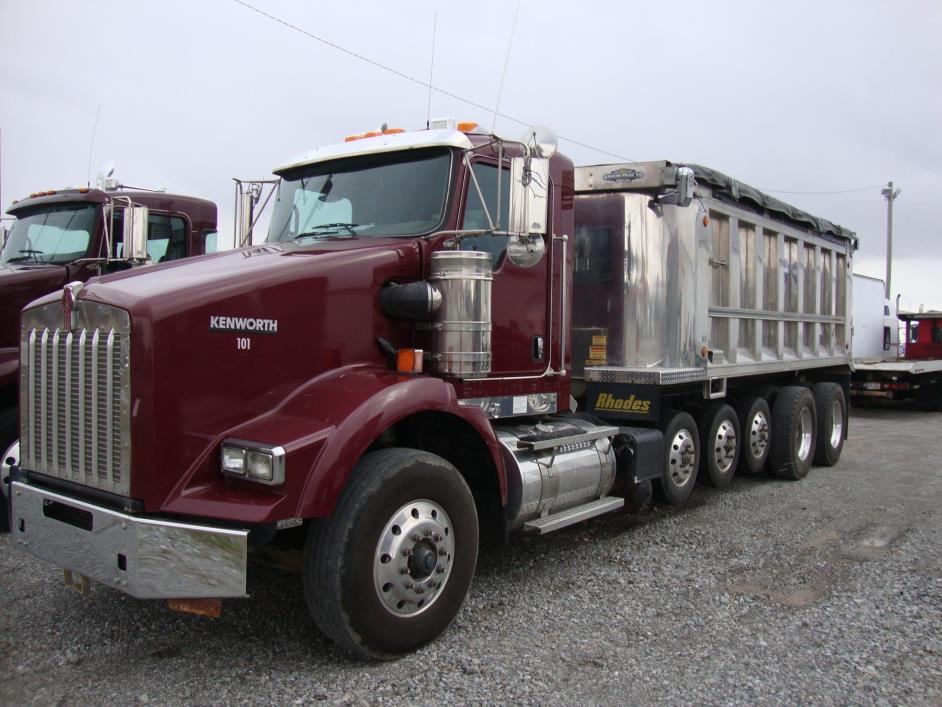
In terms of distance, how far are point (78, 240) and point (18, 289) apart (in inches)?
30.7

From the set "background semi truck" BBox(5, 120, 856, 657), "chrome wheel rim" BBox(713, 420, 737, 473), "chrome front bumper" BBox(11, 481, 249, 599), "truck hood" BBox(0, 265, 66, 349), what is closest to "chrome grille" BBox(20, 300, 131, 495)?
"background semi truck" BBox(5, 120, 856, 657)

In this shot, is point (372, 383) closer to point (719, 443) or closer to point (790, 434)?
point (719, 443)

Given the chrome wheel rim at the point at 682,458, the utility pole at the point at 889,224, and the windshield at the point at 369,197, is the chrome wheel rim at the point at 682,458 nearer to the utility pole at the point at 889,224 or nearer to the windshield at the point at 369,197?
the windshield at the point at 369,197

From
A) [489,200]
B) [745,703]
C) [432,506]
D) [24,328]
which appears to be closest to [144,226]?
[24,328]

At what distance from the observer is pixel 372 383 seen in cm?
398

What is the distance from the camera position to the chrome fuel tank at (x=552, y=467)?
4.77 meters

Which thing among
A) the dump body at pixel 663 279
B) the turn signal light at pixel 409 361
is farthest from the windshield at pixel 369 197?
the dump body at pixel 663 279

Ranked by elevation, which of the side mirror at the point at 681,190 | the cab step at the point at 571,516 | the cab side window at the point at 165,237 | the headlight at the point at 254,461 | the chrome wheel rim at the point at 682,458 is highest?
the side mirror at the point at 681,190

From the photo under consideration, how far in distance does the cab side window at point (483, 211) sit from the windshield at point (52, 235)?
14.1ft

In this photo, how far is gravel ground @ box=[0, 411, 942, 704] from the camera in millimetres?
3609

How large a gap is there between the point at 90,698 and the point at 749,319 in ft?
22.0

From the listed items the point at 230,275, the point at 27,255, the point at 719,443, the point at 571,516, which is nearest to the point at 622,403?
the point at 571,516

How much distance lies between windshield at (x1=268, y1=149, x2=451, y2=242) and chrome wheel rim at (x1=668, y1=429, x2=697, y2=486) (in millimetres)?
3287

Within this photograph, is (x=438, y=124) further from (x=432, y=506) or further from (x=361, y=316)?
(x=432, y=506)
